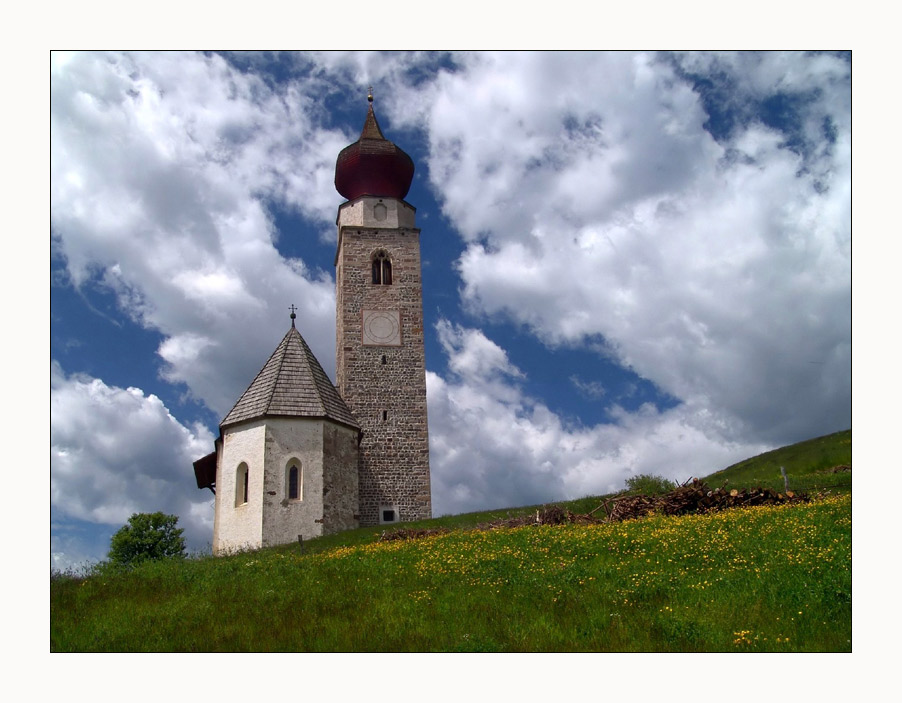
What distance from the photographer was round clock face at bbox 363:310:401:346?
34.0 m

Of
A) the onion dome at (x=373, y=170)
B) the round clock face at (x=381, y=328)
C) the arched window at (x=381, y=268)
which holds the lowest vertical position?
the round clock face at (x=381, y=328)

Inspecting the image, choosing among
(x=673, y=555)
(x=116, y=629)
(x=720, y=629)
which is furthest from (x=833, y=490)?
(x=116, y=629)

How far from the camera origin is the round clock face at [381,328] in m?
34.0

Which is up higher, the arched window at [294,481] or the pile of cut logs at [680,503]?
the arched window at [294,481]

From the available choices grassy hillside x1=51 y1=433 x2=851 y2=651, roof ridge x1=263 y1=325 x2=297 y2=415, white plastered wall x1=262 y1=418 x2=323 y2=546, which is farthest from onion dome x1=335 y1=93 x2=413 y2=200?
grassy hillside x1=51 y1=433 x2=851 y2=651

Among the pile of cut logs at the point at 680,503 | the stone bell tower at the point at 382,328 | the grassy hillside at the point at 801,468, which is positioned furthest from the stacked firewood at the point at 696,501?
the stone bell tower at the point at 382,328

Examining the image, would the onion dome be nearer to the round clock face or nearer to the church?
the church

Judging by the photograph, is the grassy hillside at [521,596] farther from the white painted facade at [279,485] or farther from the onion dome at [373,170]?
the onion dome at [373,170]

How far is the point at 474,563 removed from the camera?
552 inches

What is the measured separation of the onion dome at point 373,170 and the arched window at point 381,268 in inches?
129

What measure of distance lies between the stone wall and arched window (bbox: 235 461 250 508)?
20.4ft

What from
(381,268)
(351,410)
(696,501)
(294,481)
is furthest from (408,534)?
(381,268)

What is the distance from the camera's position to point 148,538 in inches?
1534

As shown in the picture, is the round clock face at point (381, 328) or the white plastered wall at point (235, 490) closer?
the white plastered wall at point (235, 490)
